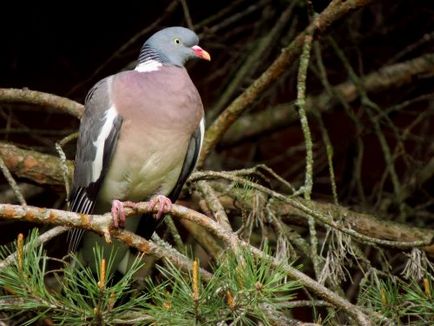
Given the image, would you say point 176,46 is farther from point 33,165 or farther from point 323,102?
point 323,102

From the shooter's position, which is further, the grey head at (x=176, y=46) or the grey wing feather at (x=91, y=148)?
the grey head at (x=176, y=46)

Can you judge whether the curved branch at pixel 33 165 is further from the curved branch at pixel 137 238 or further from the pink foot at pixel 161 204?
the curved branch at pixel 137 238

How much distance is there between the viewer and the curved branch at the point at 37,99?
2.34m

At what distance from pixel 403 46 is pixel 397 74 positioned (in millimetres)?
537

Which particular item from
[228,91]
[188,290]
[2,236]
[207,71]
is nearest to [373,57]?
[207,71]

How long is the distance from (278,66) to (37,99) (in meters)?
0.68

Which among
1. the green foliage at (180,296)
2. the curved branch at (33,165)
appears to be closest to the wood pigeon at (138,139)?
the curved branch at (33,165)

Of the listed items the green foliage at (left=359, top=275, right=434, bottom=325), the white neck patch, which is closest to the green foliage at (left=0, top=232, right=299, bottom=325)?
the green foliage at (left=359, top=275, right=434, bottom=325)

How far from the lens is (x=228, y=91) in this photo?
9.53 feet

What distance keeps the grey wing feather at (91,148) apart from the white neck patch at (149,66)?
11 centimetres

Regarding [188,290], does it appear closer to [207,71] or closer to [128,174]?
[128,174]

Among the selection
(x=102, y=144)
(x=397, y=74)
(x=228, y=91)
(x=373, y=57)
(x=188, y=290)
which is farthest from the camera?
(x=373, y=57)

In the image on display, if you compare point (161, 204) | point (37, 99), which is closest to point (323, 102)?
point (37, 99)

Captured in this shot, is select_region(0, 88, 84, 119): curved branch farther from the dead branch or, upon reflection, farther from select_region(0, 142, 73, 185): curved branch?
the dead branch
